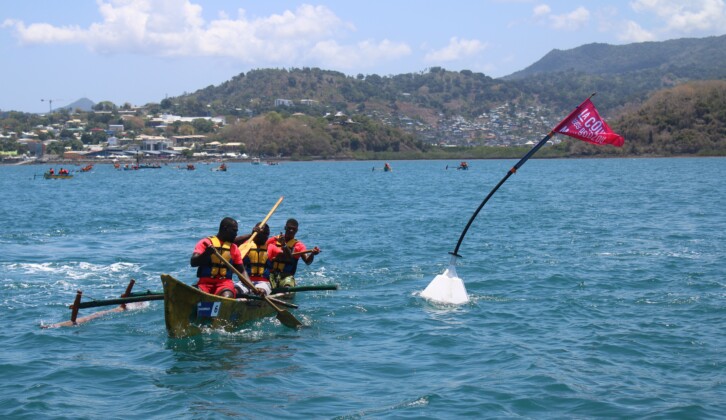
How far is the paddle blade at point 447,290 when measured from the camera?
19938 mm

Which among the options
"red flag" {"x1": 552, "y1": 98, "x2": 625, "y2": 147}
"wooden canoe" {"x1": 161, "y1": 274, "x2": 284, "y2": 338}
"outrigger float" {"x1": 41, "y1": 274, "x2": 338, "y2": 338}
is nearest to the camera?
"wooden canoe" {"x1": 161, "y1": 274, "x2": 284, "y2": 338}

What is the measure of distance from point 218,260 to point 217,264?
122 mm

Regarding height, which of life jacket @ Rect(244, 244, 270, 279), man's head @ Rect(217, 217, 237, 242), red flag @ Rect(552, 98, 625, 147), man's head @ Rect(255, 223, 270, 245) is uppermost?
red flag @ Rect(552, 98, 625, 147)

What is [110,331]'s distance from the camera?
55.4 ft

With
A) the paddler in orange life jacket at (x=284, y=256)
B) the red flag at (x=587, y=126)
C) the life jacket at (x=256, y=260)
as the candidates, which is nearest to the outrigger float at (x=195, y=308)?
the life jacket at (x=256, y=260)

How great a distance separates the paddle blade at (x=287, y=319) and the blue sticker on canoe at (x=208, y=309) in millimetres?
1664

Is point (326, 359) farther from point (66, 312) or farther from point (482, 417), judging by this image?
point (66, 312)

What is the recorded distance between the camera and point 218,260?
15891 millimetres

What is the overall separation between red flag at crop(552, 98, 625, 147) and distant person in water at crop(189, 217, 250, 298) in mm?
7076

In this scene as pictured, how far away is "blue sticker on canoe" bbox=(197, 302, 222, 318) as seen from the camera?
603 inches

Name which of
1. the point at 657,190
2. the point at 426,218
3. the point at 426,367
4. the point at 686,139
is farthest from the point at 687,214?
the point at 686,139

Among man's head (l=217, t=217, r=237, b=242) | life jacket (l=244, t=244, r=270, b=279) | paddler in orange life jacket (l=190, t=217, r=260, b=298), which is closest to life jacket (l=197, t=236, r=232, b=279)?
paddler in orange life jacket (l=190, t=217, r=260, b=298)

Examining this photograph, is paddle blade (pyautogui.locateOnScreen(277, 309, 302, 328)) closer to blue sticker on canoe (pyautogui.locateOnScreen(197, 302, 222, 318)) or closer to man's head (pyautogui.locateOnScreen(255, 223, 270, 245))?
blue sticker on canoe (pyautogui.locateOnScreen(197, 302, 222, 318))

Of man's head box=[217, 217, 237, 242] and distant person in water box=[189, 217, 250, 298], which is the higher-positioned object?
man's head box=[217, 217, 237, 242]
